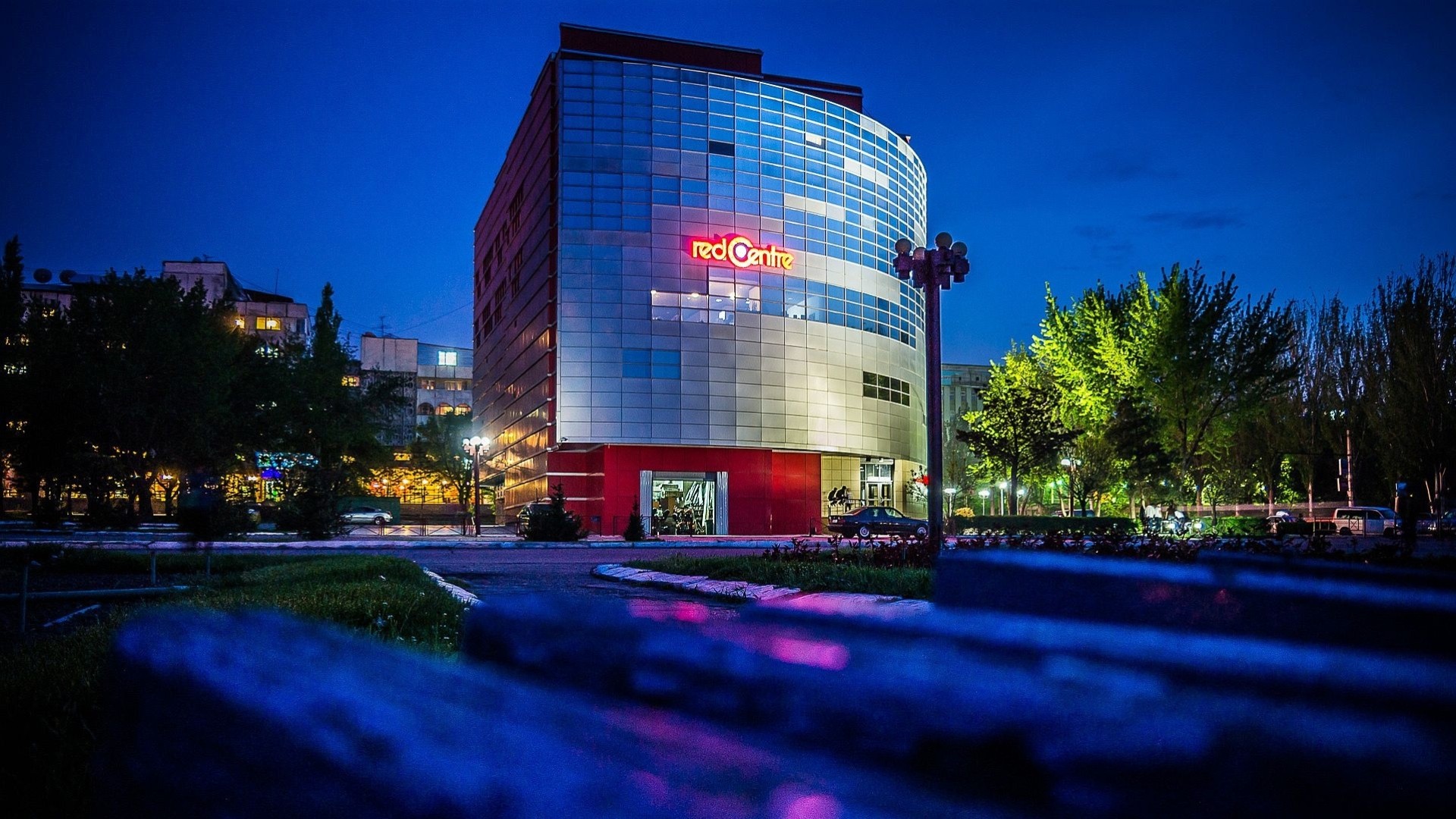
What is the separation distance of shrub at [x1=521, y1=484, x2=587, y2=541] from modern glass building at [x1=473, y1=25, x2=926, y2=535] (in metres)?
10.3

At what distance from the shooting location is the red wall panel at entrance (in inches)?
1818

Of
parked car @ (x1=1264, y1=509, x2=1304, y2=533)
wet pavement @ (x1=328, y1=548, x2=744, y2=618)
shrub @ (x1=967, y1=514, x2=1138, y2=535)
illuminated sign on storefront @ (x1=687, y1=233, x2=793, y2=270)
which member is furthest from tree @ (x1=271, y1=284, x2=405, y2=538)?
parked car @ (x1=1264, y1=509, x2=1304, y2=533)

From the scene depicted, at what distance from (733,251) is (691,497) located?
13.1 metres

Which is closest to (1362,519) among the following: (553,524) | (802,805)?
(553,524)

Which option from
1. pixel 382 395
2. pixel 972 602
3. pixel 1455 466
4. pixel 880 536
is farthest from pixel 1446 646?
pixel 382 395

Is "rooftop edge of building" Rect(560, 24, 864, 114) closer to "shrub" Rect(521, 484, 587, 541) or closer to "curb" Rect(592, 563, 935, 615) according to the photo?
"shrub" Rect(521, 484, 587, 541)

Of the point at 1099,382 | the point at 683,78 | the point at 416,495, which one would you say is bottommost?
the point at 416,495

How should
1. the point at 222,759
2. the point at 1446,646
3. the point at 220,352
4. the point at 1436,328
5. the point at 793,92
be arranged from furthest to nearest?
the point at 793,92
the point at 1436,328
the point at 220,352
the point at 222,759
the point at 1446,646

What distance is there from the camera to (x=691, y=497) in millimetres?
47781

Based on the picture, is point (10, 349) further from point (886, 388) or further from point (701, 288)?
point (886, 388)

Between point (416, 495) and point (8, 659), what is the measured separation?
339 feet

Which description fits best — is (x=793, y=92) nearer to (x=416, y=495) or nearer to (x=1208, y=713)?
(x=1208, y=713)

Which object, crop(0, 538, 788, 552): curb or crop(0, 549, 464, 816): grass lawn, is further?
crop(0, 538, 788, 552): curb

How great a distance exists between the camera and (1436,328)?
4516 centimetres
